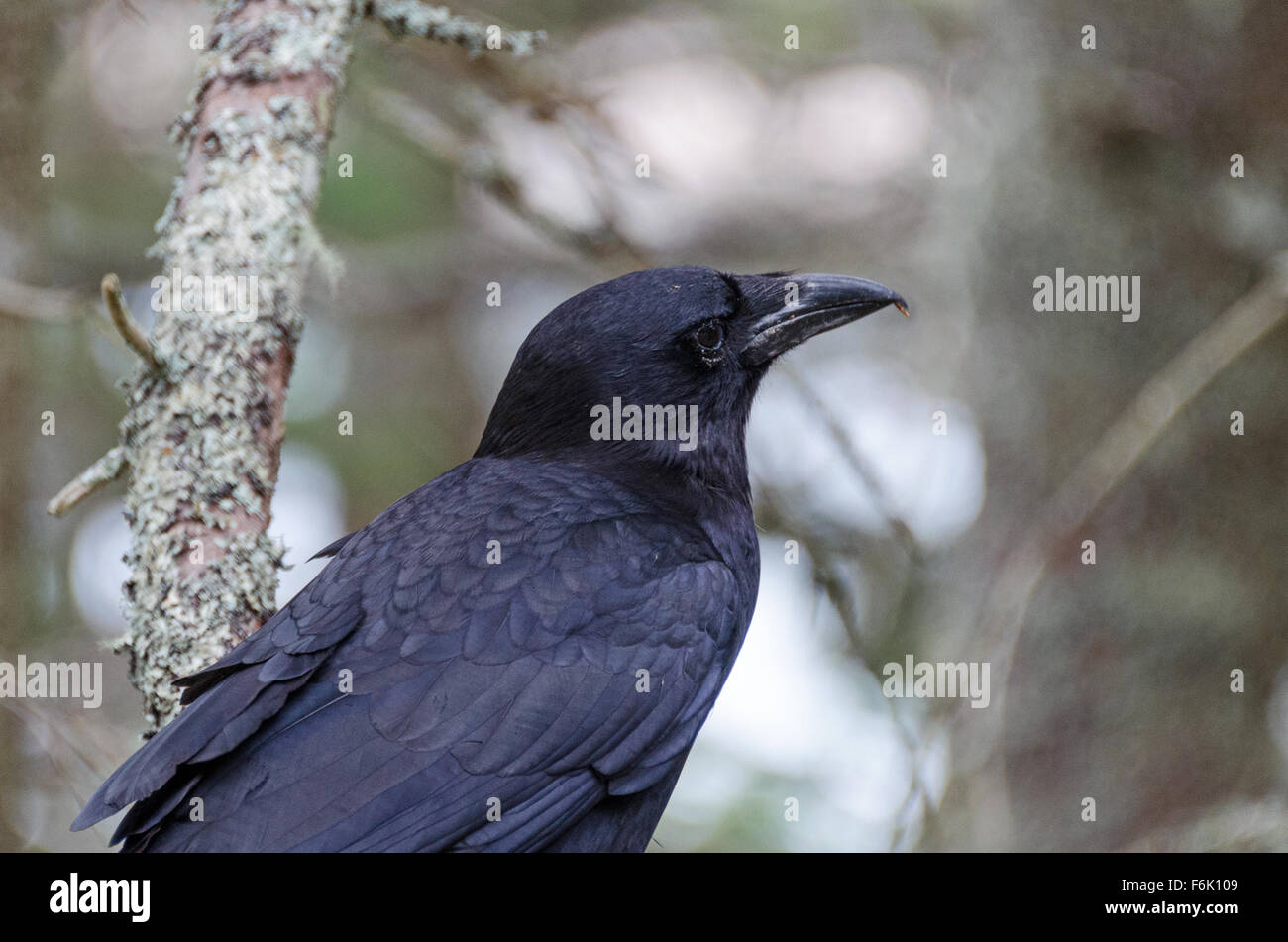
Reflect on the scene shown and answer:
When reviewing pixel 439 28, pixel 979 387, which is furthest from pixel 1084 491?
pixel 439 28

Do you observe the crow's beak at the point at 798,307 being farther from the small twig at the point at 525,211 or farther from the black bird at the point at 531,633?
the small twig at the point at 525,211

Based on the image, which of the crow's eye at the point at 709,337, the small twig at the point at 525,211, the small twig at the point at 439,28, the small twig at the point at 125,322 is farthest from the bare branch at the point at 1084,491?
the small twig at the point at 125,322

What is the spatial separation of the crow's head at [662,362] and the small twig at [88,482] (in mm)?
1050

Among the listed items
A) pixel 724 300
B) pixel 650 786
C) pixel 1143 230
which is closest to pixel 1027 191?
pixel 1143 230

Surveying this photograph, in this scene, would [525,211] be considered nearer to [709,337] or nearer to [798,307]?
[709,337]

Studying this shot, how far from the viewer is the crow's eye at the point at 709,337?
12.8 feet

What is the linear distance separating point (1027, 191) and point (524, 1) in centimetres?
291

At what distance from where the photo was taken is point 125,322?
3225 millimetres

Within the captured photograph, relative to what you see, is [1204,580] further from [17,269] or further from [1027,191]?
[17,269]

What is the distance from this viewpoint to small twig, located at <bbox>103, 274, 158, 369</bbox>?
302 cm

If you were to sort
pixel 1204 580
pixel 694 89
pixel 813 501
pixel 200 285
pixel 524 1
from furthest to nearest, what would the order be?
pixel 694 89 < pixel 524 1 < pixel 813 501 < pixel 1204 580 < pixel 200 285

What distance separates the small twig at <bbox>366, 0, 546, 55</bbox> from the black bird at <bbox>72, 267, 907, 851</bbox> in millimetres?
841

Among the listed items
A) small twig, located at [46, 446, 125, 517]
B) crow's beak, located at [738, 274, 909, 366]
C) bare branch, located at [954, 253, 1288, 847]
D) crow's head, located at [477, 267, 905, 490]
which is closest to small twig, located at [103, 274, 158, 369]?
small twig, located at [46, 446, 125, 517]
